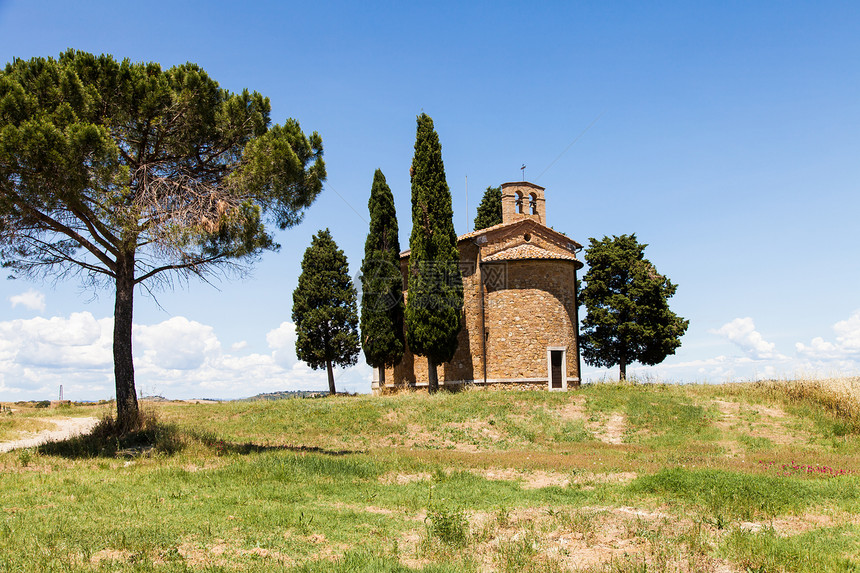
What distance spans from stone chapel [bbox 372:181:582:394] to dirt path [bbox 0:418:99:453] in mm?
15715

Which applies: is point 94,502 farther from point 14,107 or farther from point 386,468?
point 14,107

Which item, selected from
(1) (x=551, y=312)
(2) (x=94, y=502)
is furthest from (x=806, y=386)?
(2) (x=94, y=502)

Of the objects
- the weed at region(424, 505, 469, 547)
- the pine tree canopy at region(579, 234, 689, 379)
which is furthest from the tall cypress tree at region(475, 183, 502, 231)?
the weed at region(424, 505, 469, 547)

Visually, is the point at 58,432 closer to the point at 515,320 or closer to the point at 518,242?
the point at 515,320

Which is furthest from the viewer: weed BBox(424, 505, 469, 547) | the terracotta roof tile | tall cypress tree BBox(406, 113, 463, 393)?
the terracotta roof tile

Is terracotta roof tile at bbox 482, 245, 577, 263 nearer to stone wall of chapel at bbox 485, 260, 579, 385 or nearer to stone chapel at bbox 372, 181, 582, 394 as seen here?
stone chapel at bbox 372, 181, 582, 394

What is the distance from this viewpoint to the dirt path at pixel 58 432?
16.7m

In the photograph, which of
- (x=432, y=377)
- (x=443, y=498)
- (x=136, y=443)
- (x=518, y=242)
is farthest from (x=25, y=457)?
(x=518, y=242)

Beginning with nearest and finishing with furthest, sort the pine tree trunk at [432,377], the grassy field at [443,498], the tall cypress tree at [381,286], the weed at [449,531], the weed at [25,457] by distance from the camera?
the grassy field at [443,498], the weed at [449,531], the weed at [25,457], the pine tree trunk at [432,377], the tall cypress tree at [381,286]

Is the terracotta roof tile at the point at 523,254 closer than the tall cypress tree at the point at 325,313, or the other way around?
the terracotta roof tile at the point at 523,254

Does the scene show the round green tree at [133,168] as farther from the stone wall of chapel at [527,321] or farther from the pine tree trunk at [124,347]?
the stone wall of chapel at [527,321]

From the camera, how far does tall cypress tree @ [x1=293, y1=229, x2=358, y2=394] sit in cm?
3581

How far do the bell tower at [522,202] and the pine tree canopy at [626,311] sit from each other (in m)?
5.00

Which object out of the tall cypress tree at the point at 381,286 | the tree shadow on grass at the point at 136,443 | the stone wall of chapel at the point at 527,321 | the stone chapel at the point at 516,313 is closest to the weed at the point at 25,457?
the tree shadow on grass at the point at 136,443
